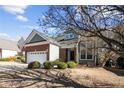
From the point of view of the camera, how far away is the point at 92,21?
42.9 ft

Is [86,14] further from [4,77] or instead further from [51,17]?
[4,77]

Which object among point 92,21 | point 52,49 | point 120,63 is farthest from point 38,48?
point 92,21

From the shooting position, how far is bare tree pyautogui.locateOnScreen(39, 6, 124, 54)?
12898mm

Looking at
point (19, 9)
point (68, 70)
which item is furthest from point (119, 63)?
point (19, 9)

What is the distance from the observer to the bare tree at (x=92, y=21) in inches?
508

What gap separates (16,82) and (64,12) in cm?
510

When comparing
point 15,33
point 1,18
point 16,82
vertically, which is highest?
point 1,18

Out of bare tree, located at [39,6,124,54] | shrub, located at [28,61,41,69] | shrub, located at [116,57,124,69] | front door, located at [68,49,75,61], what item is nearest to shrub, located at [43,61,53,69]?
shrub, located at [28,61,41,69]

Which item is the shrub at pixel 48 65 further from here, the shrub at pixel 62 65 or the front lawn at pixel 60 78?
the shrub at pixel 62 65

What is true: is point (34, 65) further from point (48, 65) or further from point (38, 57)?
point (38, 57)

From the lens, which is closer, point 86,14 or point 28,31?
point 86,14

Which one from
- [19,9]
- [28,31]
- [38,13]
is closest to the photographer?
[38,13]

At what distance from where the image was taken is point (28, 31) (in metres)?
19.0

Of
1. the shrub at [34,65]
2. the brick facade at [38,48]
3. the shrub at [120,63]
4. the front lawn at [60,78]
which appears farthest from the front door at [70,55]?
the shrub at [120,63]
